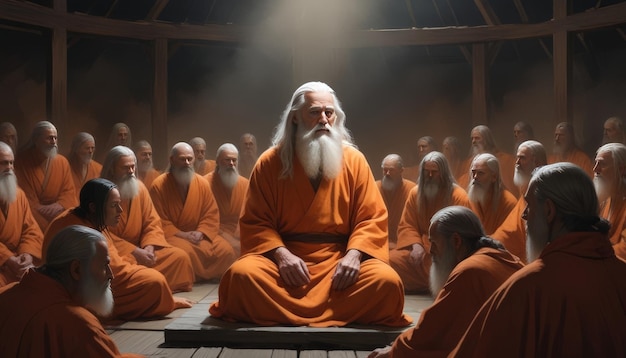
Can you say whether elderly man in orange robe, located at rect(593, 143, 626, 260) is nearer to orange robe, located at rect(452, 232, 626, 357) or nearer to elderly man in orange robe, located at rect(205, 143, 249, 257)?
orange robe, located at rect(452, 232, 626, 357)

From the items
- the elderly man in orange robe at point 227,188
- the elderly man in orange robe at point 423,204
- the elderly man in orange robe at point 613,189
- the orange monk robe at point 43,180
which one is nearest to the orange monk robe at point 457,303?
the elderly man in orange robe at point 613,189

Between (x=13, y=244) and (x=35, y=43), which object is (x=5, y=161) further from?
(x=35, y=43)

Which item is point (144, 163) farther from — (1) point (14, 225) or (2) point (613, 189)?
(2) point (613, 189)

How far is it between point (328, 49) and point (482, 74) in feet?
7.63

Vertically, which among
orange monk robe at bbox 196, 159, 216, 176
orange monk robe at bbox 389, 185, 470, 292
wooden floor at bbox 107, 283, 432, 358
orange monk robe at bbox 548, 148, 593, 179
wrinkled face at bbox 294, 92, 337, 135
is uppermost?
wrinkled face at bbox 294, 92, 337, 135

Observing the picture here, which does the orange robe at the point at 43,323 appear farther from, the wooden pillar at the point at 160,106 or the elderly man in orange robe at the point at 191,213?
the wooden pillar at the point at 160,106

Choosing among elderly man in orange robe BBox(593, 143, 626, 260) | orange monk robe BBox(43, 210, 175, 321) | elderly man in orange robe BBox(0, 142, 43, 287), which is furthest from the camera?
elderly man in orange robe BBox(0, 142, 43, 287)

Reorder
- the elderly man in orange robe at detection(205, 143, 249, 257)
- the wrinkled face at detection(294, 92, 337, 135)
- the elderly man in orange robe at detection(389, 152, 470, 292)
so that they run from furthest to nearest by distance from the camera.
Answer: the elderly man in orange robe at detection(205, 143, 249, 257), the elderly man in orange robe at detection(389, 152, 470, 292), the wrinkled face at detection(294, 92, 337, 135)

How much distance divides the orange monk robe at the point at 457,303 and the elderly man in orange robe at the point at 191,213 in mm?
5585

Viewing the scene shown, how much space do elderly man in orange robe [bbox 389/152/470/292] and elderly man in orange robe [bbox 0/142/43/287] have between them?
380 cm

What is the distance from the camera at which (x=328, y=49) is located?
38.8 feet

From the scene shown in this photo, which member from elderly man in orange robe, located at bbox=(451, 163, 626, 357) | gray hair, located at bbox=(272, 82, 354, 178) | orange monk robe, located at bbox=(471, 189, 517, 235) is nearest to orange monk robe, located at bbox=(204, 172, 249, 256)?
orange monk robe, located at bbox=(471, 189, 517, 235)

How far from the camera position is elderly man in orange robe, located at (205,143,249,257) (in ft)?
33.7

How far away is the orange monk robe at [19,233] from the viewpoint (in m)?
7.75
